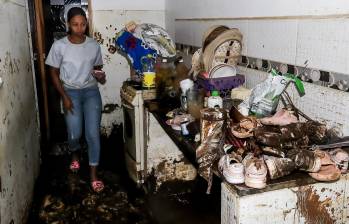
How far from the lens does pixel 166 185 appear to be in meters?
3.24

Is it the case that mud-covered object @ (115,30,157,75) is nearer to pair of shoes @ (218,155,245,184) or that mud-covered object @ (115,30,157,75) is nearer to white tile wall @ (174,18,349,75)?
white tile wall @ (174,18,349,75)

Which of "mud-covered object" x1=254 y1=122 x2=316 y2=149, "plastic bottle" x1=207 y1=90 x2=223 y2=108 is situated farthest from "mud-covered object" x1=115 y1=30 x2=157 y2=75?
"mud-covered object" x1=254 y1=122 x2=316 y2=149

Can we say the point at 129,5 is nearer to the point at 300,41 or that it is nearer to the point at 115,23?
the point at 115,23

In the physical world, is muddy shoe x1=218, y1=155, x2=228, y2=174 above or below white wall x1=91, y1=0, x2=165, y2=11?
below

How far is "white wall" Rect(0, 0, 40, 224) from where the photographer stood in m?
2.21

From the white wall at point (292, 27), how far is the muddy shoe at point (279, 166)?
621 millimetres

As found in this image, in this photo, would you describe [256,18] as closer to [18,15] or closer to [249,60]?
[249,60]

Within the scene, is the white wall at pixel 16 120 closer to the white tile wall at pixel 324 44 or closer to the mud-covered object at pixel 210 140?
the mud-covered object at pixel 210 140

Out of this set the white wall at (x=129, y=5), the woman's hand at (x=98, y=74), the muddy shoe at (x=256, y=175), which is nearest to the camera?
the muddy shoe at (x=256, y=175)

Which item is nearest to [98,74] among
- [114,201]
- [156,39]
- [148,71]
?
[148,71]

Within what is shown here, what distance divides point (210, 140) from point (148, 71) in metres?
1.61

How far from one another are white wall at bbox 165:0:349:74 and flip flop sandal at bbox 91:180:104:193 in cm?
178

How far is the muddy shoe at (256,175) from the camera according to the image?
53.3 inches

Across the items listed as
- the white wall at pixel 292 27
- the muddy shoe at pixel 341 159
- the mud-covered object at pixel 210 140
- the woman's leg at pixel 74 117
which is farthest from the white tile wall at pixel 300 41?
the woman's leg at pixel 74 117
